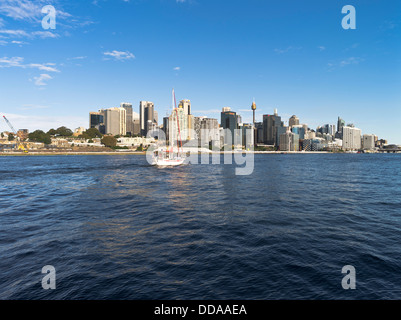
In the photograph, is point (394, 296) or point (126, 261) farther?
point (126, 261)

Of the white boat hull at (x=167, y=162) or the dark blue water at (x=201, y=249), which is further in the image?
the white boat hull at (x=167, y=162)

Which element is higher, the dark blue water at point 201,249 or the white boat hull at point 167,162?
the white boat hull at point 167,162

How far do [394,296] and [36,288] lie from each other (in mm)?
17611

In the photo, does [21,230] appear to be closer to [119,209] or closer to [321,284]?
[119,209]

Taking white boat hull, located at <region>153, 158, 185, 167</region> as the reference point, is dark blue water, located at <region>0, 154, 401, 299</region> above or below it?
below

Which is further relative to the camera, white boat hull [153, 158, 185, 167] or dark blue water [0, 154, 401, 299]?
white boat hull [153, 158, 185, 167]

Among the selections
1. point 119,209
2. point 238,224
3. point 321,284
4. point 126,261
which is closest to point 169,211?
point 119,209

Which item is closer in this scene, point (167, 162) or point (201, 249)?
point (201, 249)

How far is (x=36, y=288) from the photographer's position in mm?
11875

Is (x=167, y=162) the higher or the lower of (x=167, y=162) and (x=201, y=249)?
the higher
